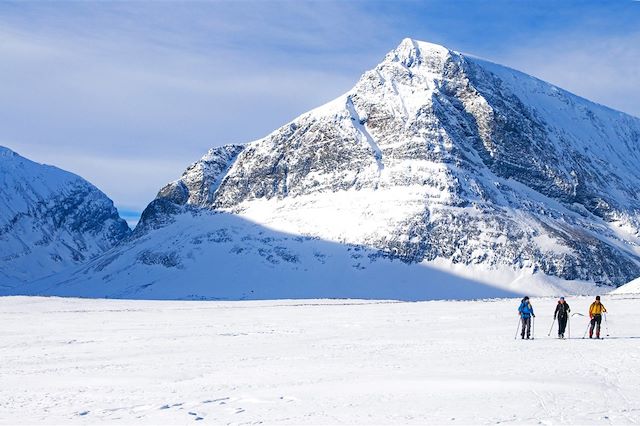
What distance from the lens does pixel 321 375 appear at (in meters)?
21.0

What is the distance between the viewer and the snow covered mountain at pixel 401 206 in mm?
125706

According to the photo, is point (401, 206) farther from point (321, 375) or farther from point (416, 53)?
point (321, 375)

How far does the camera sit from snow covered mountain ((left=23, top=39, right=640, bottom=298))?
126 meters

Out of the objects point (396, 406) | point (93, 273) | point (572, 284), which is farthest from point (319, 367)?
point (93, 273)

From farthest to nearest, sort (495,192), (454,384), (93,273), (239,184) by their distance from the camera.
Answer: (239,184)
(93,273)
(495,192)
(454,384)

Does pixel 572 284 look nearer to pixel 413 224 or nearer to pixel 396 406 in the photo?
pixel 413 224

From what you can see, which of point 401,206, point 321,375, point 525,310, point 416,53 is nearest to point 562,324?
point 525,310

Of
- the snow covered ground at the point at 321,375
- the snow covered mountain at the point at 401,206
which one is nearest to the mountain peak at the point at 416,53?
the snow covered mountain at the point at 401,206

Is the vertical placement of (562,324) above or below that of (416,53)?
below

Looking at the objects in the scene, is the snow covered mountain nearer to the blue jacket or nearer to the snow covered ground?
the snow covered ground

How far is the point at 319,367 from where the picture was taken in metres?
22.7

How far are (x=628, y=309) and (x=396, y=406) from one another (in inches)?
1523

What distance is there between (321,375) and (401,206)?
120 m

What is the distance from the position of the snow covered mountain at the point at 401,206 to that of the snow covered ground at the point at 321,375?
85234mm
